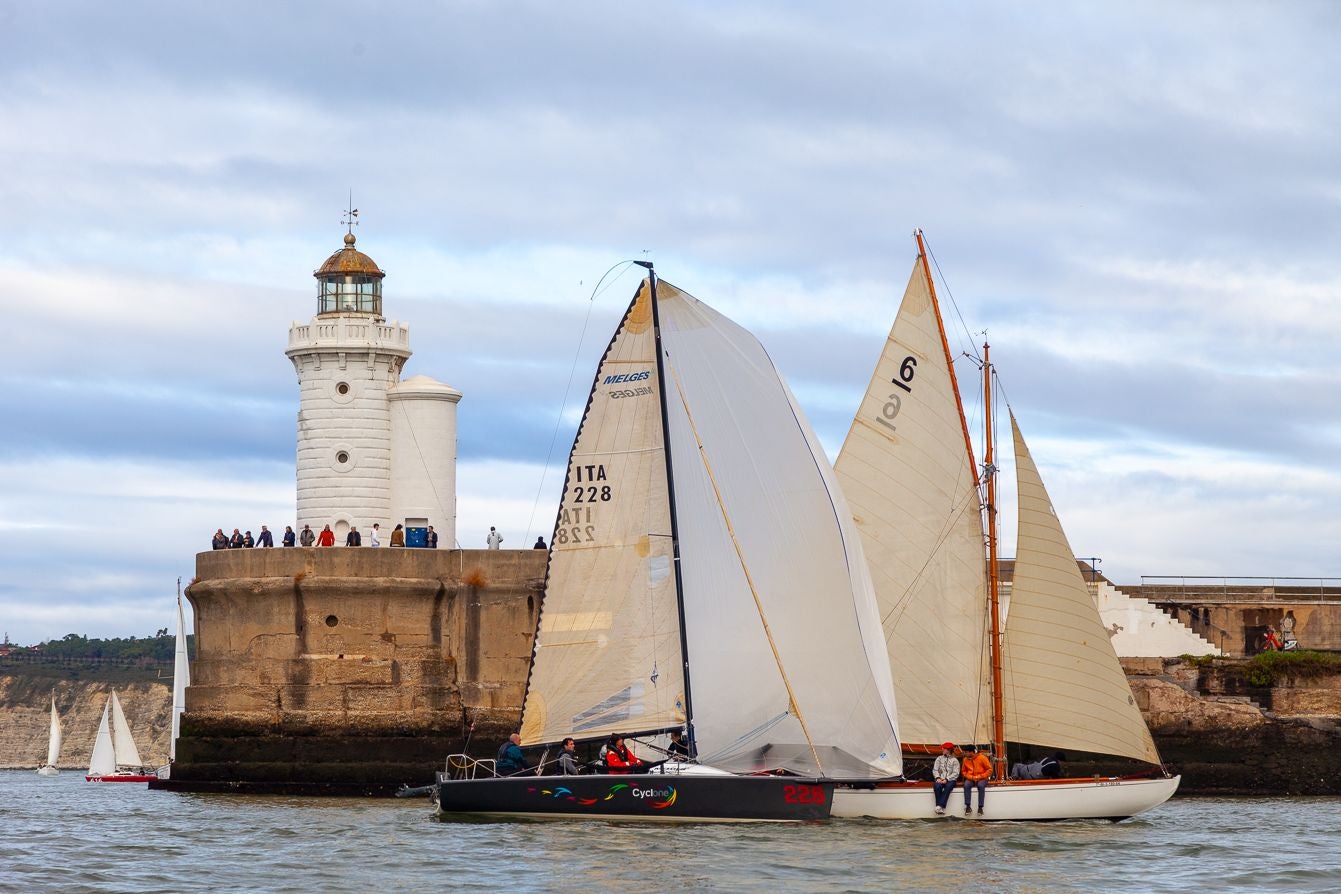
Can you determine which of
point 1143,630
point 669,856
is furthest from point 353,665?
point 669,856

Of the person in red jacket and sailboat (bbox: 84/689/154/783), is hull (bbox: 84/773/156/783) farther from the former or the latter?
the person in red jacket

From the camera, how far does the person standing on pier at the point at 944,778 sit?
31484 mm

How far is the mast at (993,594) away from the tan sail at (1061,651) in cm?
38

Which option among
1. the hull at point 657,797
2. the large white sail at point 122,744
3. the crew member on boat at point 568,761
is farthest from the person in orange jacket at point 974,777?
the large white sail at point 122,744

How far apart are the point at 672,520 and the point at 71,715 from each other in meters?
95.7

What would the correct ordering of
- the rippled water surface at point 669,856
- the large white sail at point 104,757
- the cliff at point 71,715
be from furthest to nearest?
1. the cliff at point 71,715
2. the large white sail at point 104,757
3. the rippled water surface at point 669,856

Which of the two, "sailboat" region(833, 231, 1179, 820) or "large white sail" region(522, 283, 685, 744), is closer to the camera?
"large white sail" region(522, 283, 685, 744)

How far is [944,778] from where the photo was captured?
3153 centimetres

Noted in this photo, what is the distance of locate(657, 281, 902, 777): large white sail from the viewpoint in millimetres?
30281

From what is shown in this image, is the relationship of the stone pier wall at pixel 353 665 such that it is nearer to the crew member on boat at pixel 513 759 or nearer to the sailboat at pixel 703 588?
the crew member on boat at pixel 513 759

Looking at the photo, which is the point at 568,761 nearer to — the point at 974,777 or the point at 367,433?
the point at 974,777

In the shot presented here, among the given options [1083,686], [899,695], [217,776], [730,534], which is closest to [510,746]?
[730,534]

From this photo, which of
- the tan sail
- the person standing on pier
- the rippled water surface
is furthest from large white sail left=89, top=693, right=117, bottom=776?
the person standing on pier

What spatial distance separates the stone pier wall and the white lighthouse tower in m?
3.97
